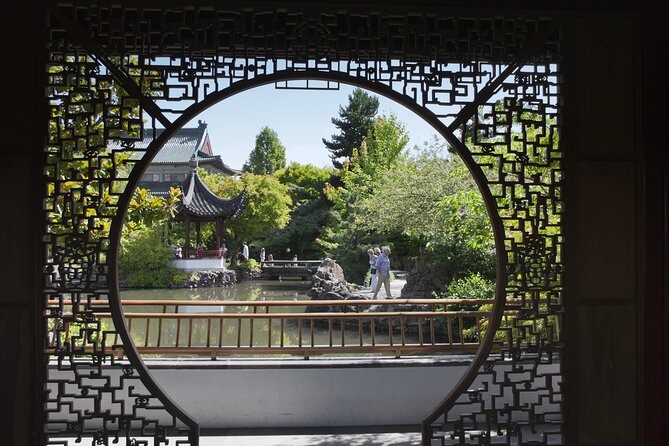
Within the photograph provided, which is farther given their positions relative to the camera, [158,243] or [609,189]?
[158,243]

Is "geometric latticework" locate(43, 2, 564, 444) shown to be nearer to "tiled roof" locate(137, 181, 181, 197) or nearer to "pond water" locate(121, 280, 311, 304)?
"pond water" locate(121, 280, 311, 304)

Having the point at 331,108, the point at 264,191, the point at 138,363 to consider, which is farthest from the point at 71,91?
the point at 331,108

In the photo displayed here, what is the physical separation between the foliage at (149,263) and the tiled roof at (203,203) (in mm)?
930

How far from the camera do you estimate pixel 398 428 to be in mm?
4195

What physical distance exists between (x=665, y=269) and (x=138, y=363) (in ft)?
8.25

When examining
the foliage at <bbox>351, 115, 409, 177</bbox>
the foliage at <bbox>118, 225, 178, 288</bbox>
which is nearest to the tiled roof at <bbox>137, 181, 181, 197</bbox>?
the foliage at <bbox>118, 225, 178, 288</bbox>

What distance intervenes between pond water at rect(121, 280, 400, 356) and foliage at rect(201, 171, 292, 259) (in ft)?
4.81

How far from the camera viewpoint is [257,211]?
17328 mm

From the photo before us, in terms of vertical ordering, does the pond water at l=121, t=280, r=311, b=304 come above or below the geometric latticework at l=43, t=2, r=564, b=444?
below

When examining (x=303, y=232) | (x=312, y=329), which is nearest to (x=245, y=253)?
(x=303, y=232)

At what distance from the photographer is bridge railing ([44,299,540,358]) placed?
4387mm

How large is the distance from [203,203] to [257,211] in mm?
1776

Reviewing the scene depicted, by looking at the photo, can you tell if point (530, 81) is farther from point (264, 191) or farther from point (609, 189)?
point (264, 191)

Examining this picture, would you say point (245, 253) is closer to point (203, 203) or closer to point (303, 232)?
point (303, 232)
